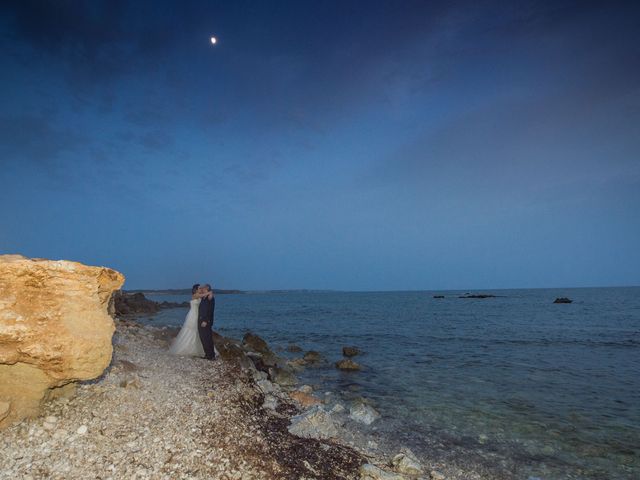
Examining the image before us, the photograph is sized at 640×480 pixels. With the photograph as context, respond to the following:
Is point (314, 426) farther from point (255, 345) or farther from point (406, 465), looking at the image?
point (255, 345)

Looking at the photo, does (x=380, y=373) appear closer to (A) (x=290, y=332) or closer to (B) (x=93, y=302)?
(B) (x=93, y=302)

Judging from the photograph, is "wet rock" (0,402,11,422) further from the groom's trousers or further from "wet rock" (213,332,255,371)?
"wet rock" (213,332,255,371)

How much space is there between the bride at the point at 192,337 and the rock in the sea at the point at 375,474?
9267mm

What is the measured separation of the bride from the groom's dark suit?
0.20 m

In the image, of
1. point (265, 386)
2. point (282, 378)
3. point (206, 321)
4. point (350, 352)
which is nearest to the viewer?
point (265, 386)

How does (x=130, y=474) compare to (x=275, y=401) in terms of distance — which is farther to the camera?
(x=275, y=401)

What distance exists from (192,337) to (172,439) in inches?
321

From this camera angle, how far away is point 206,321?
13719 millimetres

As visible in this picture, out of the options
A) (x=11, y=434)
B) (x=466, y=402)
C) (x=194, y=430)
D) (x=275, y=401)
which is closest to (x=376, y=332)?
(x=466, y=402)

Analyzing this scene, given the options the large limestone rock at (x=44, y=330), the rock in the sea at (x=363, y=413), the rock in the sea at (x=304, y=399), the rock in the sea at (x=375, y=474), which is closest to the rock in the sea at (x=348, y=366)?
the rock in the sea at (x=304, y=399)

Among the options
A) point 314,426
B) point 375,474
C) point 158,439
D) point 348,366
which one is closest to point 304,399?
point 314,426

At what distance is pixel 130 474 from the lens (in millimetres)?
5023

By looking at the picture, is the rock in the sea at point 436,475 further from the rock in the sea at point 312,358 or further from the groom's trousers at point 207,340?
the rock in the sea at point 312,358

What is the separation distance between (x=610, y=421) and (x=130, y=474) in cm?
1389
